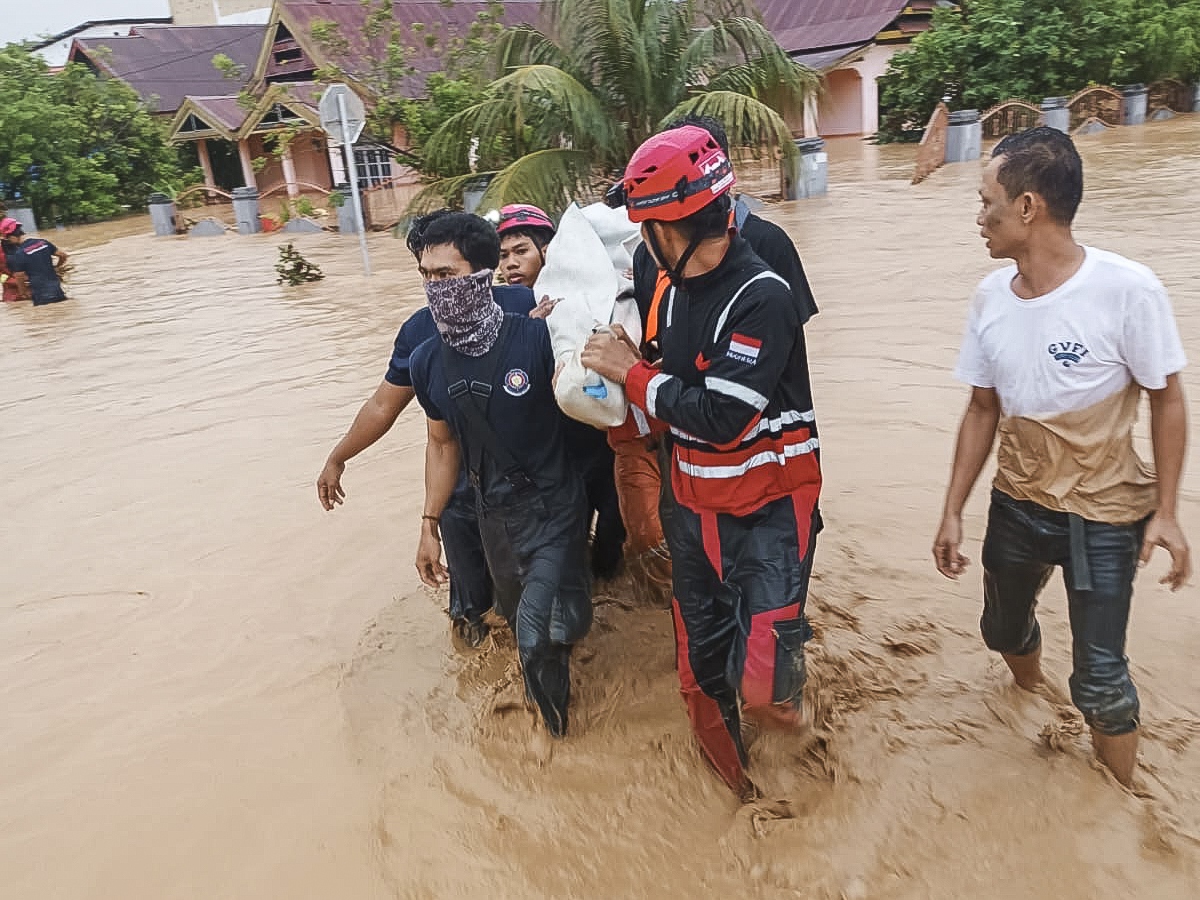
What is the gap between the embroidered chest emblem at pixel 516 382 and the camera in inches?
129

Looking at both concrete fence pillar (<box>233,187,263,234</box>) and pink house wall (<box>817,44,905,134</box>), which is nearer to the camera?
concrete fence pillar (<box>233,187,263,234</box>)

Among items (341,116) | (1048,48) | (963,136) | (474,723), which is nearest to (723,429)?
(474,723)

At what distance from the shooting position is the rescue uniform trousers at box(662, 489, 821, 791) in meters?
2.65

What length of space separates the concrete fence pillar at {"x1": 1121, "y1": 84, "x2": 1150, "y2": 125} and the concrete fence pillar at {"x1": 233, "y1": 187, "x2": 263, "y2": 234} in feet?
64.8

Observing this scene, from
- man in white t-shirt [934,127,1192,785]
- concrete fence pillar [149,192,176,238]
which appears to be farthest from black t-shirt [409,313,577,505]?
concrete fence pillar [149,192,176,238]

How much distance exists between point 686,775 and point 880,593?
1.49 m

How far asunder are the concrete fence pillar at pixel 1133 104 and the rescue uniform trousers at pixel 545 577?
24.1 meters

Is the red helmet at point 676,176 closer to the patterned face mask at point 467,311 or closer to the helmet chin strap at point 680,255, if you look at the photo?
the helmet chin strap at point 680,255

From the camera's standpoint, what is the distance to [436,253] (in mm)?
3230

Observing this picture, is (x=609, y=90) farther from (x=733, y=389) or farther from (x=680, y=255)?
(x=733, y=389)

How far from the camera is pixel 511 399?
328 cm

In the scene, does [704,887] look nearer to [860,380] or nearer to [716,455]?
[716,455]

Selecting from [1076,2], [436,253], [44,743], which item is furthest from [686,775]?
[1076,2]

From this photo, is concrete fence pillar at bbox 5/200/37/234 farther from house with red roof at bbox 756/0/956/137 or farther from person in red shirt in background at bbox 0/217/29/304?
house with red roof at bbox 756/0/956/137
